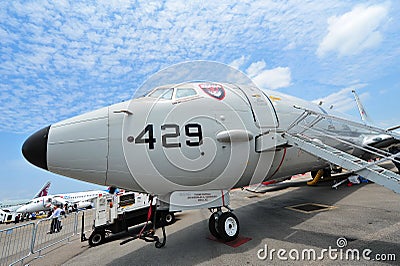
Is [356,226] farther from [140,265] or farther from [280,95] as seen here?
[140,265]

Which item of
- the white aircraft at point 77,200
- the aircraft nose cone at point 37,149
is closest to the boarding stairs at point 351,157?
the aircraft nose cone at point 37,149

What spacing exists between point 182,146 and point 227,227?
2.36m

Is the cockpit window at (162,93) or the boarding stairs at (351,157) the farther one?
the cockpit window at (162,93)

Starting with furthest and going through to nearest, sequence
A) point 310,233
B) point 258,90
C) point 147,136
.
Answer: point 258,90 → point 310,233 → point 147,136

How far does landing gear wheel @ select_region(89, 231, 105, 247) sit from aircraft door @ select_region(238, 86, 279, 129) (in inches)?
302

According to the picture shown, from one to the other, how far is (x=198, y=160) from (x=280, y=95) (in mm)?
4217

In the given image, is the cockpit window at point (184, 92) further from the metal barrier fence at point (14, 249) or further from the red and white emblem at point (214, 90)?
the metal barrier fence at point (14, 249)

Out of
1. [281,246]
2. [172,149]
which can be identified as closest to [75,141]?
[172,149]

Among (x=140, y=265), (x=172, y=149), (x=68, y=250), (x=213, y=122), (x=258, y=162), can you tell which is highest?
(x=213, y=122)

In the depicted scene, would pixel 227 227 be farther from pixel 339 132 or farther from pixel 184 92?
pixel 339 132

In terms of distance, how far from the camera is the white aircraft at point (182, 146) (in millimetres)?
4598

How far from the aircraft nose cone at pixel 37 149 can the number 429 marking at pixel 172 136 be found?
1672mm

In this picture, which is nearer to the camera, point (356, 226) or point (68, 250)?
point (356, 226)

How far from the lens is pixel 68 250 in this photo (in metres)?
8.50
